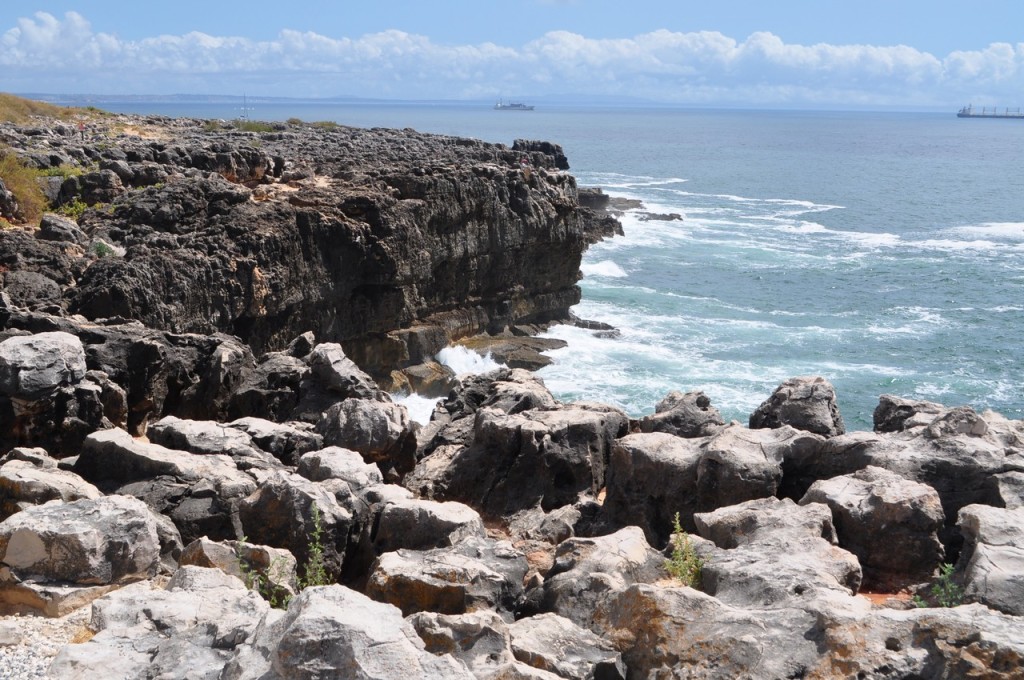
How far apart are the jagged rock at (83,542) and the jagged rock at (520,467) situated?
677 centimetres

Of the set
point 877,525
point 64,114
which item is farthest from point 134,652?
point 64,114

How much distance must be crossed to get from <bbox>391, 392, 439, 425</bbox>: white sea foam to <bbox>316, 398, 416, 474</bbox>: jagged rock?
16922 millimetres

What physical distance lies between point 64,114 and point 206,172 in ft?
138

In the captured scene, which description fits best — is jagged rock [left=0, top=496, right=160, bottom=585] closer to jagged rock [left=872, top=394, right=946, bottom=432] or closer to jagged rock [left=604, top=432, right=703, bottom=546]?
jagged rock [left=604, top=432, right=703, bottom=546]

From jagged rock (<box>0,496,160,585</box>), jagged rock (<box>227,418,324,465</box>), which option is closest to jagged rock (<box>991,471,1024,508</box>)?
jagged rock (<box>227,418,324,465</box>)

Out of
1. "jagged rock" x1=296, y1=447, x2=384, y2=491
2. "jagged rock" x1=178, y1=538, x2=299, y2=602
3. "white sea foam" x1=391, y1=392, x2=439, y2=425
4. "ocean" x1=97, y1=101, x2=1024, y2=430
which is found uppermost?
"jagged rock" x1=178, y1=538, x2=299, y2=602

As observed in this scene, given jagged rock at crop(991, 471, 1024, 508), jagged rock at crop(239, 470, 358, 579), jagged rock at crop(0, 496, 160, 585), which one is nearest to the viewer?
jagged rock at crop(0, 496, 160, 585)

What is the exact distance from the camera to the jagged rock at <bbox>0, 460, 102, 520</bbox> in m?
10.4

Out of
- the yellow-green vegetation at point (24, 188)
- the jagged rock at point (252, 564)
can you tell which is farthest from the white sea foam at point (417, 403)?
the jagged rock at point (252, 564)

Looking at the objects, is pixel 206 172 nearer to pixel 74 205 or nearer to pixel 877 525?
pixel 74 205

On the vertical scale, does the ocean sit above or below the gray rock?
below

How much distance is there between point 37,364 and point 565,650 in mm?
9452

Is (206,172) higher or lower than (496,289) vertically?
higher

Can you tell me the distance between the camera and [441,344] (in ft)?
123
